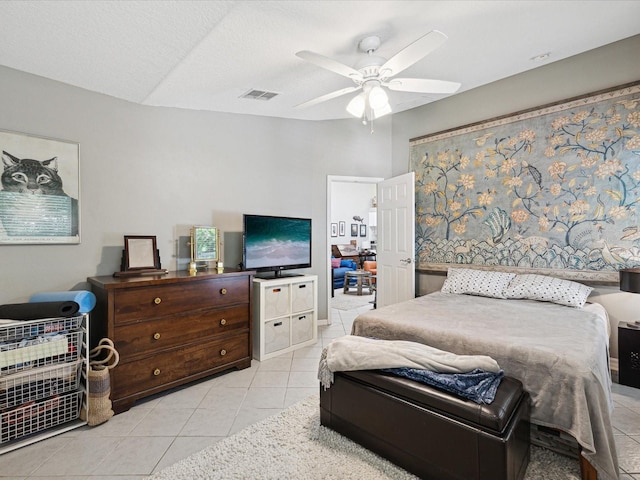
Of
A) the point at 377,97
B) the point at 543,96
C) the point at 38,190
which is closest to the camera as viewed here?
the point at 377,97

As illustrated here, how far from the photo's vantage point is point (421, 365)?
1.73 m

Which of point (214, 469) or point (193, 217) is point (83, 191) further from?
point (214, 469)

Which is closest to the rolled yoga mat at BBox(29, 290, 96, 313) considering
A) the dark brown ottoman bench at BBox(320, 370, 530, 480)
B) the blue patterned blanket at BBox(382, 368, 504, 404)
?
the dark brown ottoman bench at BBox(320, 370, 530, 480)

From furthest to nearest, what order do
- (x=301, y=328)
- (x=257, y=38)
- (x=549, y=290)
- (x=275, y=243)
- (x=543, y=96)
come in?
(x=301, y=328), (x=275, y=243), (x=543, y=96), (x=549, y=290), (x=257, y=38)

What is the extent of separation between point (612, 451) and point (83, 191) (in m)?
3.81

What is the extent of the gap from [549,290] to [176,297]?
3.23 metres

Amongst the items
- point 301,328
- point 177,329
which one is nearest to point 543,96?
point 301,328

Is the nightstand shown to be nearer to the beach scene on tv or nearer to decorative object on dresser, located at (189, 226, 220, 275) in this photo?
the beach scene on tv

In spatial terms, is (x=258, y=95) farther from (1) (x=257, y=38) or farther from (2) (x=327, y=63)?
(2) (x=327, y=63)

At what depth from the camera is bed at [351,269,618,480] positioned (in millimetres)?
1533

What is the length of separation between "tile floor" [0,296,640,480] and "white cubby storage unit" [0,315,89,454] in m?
0.11

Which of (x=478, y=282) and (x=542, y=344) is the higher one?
(x=478, y=282)

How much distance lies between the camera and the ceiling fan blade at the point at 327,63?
1.96 metres

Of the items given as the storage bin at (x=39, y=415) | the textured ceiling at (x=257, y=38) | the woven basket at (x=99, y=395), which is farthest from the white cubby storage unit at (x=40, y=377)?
the textured ceiling at (x=257, y=38)
